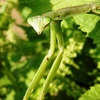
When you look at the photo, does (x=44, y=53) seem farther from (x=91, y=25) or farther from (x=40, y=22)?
(x=40, y=22)

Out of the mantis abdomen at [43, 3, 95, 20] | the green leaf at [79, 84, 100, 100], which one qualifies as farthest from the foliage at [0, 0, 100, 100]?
the mantis abdomen at [43, 3, 95, 20]

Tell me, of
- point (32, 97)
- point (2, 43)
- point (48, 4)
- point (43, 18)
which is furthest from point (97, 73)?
point (43, 18)

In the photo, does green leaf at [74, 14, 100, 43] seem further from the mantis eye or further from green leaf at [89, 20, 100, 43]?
the mantis eye

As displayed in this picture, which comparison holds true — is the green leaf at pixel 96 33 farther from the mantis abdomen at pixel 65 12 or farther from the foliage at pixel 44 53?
the mantis abdomen at pixel 65 12

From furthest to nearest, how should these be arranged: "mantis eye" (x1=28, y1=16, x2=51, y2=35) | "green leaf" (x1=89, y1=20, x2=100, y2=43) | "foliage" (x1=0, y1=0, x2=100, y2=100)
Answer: "foliage" (x1=0, y1=0, x2=100, y2=100)
"green leaf" (x1=89, y1=20, x2=100, y2=43)
"mantis eye" (x1=28, y1=16, x2=51, y2=35)

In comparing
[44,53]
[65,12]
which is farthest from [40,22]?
[44,53]

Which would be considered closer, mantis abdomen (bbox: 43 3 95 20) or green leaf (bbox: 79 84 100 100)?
mantis abdomen (bbox: 43 3 95 20)

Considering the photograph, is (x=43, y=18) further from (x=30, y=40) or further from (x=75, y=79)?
(x=30, y=40)

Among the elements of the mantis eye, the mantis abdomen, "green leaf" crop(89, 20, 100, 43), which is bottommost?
"green leaf" crop(89, 20, 100, 43)
